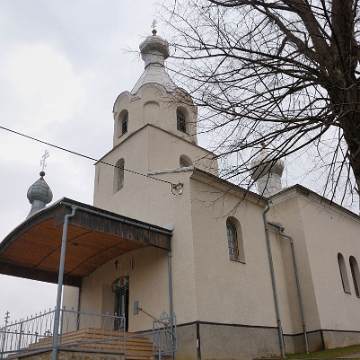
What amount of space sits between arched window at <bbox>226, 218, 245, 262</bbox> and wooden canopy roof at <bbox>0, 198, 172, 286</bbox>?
7.31 ft

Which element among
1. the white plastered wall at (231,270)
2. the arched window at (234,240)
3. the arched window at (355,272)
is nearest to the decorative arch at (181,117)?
the white plastered wall at (231,270)

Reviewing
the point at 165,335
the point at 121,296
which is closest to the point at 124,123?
the point at 121,296

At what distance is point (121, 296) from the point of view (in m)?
13.2

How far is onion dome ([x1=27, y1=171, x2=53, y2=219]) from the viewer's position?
16.7 metres

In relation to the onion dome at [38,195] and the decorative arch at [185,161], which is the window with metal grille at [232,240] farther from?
the onion dome at [38,195]

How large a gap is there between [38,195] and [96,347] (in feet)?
28.7

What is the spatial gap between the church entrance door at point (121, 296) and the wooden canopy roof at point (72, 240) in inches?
33.3

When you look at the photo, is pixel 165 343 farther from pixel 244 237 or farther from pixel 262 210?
pixel 262 210

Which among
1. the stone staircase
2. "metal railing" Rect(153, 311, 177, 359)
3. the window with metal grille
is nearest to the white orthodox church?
the window with metal grille

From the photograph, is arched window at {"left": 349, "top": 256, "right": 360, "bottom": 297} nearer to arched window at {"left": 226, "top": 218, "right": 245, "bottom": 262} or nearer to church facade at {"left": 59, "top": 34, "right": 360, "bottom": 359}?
church facade at {"left": 59, "top": 34, "right": 360, "bottom": 359}

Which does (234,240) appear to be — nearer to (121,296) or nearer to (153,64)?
(121,296)

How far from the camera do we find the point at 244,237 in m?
13.1

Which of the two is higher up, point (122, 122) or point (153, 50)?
point (153, 50)

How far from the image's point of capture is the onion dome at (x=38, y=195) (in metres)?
16.7
